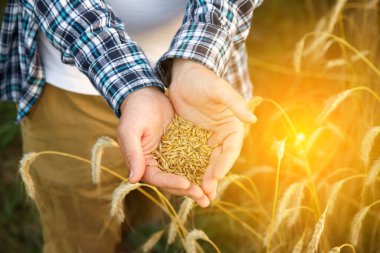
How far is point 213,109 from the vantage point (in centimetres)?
118

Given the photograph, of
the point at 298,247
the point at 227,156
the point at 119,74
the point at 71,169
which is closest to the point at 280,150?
the point at 227,156

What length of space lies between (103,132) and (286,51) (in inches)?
64.1

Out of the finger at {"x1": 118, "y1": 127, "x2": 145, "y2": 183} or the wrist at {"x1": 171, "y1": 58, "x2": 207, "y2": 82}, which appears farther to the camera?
the wrist at {"x1": 171, "y1": 58, "x2": 207, "y2": 82}

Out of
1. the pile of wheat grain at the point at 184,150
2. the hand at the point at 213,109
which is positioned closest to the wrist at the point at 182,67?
the hand at the point at 213,109

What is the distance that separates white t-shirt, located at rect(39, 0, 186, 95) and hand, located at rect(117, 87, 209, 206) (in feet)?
0.88

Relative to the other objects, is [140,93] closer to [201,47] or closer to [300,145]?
[201,47]

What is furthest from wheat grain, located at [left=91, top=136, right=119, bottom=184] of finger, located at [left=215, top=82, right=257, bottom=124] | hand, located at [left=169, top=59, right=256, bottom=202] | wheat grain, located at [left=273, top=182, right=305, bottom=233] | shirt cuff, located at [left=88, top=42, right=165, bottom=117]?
wheat grain, located at [left=273, top=182, right=305, bottom=233]

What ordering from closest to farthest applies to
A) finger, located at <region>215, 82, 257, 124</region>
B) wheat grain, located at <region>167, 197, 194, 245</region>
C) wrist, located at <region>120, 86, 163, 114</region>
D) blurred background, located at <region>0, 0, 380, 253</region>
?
finger, located at <region>215, 82, 257, 124</region> < wrist, located at <region>120, 86, 163, 114</region> < wheat grain, located at <region>167, 197, 194, 245</region> < blurred background, located at <region>0, 0, 380, 253</region>

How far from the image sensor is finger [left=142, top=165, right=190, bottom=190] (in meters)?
1.07

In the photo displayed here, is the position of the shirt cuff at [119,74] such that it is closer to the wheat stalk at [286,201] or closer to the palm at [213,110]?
the palm at [213,110]

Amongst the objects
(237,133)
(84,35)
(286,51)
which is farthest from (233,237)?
(286,51)

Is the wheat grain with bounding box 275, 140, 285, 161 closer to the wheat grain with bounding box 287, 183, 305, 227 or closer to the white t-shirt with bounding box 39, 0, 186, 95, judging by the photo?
the wheat grain with bounding box 287, 183, 305, 227

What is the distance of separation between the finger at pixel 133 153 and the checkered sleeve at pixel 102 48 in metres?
0.11

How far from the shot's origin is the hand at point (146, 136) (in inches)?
42.4
